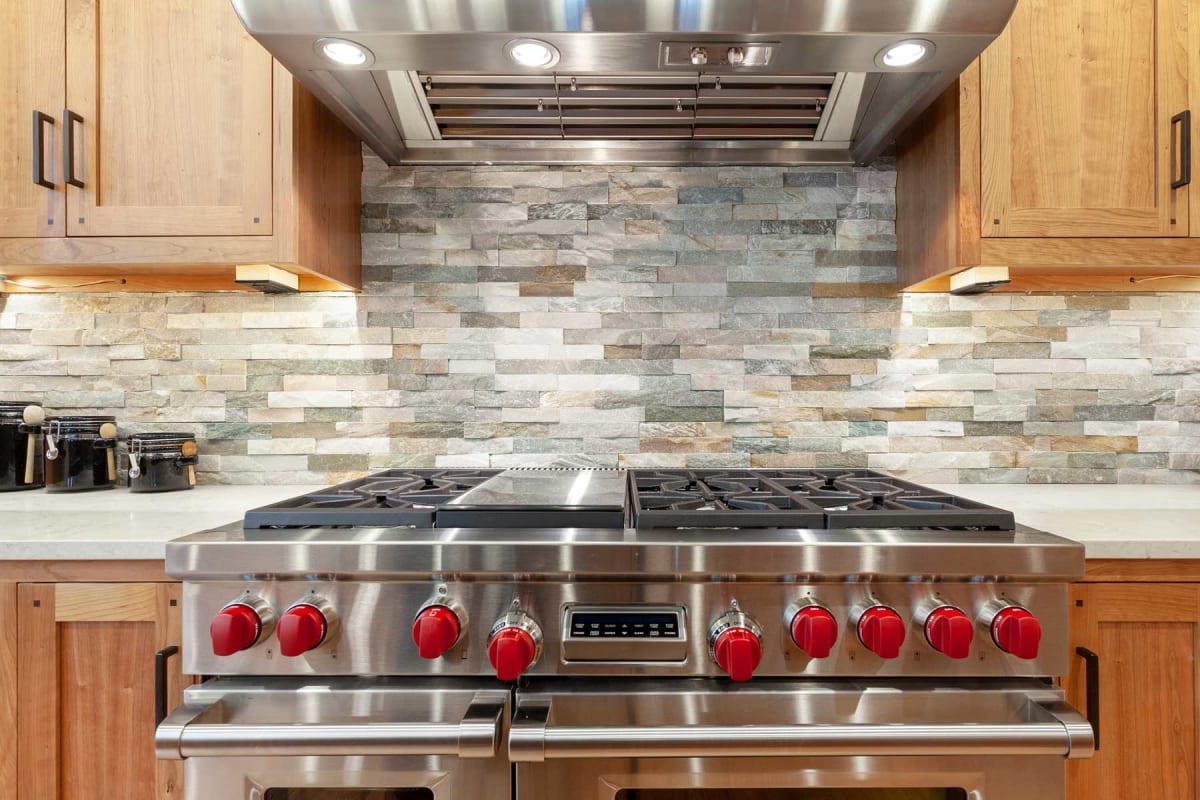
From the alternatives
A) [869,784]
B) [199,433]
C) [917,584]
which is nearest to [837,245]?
[917,584]

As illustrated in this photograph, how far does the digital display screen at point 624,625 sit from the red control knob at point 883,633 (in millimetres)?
274

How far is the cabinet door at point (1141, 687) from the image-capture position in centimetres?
107

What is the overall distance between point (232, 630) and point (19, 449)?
122 cm

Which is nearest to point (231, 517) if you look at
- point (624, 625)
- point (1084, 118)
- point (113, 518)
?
point (113, 518)

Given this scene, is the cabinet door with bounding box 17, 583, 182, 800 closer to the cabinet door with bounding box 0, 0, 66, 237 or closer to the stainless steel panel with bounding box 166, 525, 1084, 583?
the stainless steel panel with bounding box 166, 525, 1084, 583

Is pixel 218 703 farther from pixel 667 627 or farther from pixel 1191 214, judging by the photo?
pixel 1191 214

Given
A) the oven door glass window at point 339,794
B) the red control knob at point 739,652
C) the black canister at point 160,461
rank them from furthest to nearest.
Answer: the black canister at point 160,461, the oven door glass window at point 339,794, the red control knob at point 739,652

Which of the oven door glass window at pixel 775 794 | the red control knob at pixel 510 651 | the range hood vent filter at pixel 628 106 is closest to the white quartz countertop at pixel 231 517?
the oven door glass window at pixel 775 794

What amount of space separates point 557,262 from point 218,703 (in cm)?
124

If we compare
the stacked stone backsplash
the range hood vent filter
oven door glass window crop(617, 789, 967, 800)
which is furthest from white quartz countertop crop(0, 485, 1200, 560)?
the range hood vent filter

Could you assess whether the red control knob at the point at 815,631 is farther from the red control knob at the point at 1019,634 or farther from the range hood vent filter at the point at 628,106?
the range hood vent filter at the point at 628,106

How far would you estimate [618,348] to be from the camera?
5.65 ft

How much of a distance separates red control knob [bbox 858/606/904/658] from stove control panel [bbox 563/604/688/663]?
0.86 feet

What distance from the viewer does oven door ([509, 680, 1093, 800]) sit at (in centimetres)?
88
